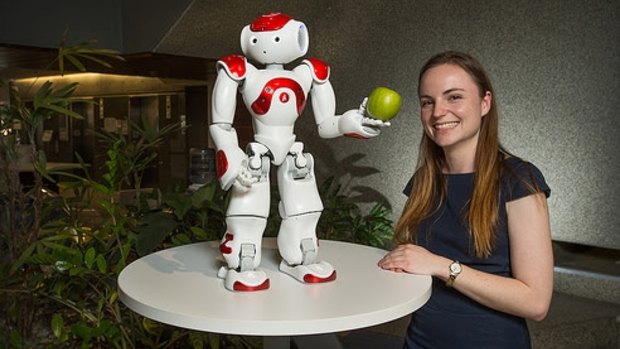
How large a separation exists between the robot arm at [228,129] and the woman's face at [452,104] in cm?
45

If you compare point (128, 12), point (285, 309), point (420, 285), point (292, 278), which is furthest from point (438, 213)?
point (128, 12)

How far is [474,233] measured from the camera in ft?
4.35

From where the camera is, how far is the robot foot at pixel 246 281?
1.21m

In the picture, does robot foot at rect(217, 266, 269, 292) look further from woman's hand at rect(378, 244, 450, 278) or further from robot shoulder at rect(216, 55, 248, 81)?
robot shoulder at rect(216, 55, 248, 81)

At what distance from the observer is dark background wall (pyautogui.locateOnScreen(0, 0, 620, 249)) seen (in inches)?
102

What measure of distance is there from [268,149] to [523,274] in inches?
24.9

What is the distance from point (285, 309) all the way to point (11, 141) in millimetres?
1426

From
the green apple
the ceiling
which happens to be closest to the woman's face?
the green apple

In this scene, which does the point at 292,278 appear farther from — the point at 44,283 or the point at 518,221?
the point at 44,283

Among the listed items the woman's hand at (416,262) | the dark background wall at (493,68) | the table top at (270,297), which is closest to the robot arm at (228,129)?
the table top at (270,297)

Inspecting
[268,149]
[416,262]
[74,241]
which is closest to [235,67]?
[268,149]

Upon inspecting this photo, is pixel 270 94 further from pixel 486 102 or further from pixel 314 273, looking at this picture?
pixel 486 102

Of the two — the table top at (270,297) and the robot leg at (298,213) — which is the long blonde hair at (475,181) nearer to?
the table top at (270,297)

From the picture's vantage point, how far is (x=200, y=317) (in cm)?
100
